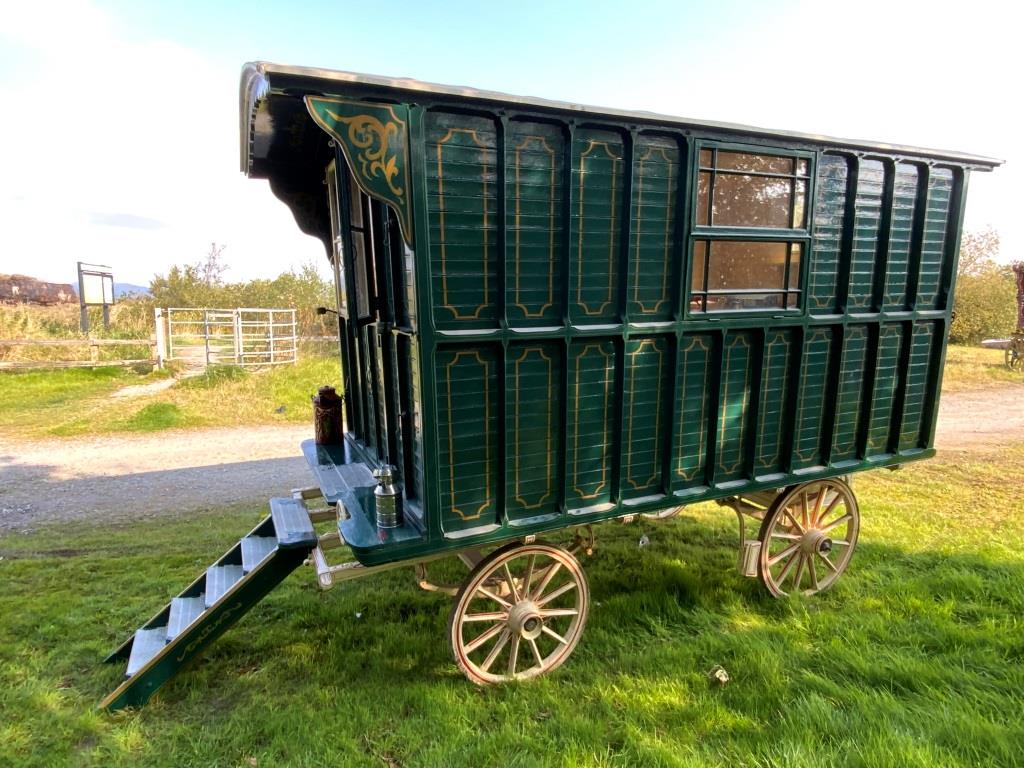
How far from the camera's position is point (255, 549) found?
4312mm

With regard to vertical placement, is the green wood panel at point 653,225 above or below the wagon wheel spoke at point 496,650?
above

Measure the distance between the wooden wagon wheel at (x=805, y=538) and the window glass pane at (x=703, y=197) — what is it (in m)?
2.39

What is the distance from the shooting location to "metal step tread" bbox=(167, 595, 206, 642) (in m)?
3.94

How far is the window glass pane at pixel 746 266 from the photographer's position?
407 cm

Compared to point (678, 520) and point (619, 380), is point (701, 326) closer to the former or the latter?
point (619, 380)

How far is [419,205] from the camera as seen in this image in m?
3.12

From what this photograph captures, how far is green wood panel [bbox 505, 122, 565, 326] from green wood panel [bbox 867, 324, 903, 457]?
2.96 m

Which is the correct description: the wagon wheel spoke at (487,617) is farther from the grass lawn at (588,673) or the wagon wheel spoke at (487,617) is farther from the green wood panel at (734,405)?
the green wood panel at (734,405)

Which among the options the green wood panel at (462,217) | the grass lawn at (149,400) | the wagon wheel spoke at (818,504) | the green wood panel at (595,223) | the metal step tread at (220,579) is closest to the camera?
the green wood panel at (462,217)

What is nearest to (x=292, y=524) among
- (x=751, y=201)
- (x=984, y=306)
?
(x=751, y=201)

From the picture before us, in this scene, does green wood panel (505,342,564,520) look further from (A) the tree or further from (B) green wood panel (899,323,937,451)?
(A) the tree

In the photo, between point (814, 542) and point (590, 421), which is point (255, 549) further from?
point (814, 542)

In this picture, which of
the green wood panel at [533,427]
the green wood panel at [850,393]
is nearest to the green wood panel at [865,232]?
the green wood panel at [850,393]

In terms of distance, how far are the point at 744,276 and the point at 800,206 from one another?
0.65m
